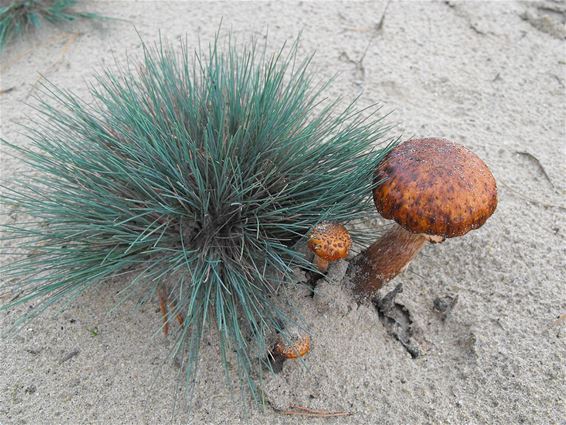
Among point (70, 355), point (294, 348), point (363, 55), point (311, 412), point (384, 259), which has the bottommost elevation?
point (311, 412)

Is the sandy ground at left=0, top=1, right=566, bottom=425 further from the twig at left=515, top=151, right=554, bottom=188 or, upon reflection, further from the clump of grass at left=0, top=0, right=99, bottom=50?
the clump of grass at left=0, top=0, right=99, bottom=50

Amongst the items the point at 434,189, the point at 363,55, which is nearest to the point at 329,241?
the point at 434,189

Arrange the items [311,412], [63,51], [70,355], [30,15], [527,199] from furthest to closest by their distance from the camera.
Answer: [30,15] → [63,51] → [527,199] → [70,355] → [311,412]

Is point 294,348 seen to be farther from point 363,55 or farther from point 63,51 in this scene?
point 63,51

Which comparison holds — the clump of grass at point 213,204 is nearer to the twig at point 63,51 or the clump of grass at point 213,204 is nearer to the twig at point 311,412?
the twig at point 311,412

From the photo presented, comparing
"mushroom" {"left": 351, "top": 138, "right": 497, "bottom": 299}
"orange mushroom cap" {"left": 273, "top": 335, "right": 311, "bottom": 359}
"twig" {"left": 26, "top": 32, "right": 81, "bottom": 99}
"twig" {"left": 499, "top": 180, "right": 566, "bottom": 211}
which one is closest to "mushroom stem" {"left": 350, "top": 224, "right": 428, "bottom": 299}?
"mushroom" {"left": 351, "top": 138, "right": 497, "bottom": 299}
